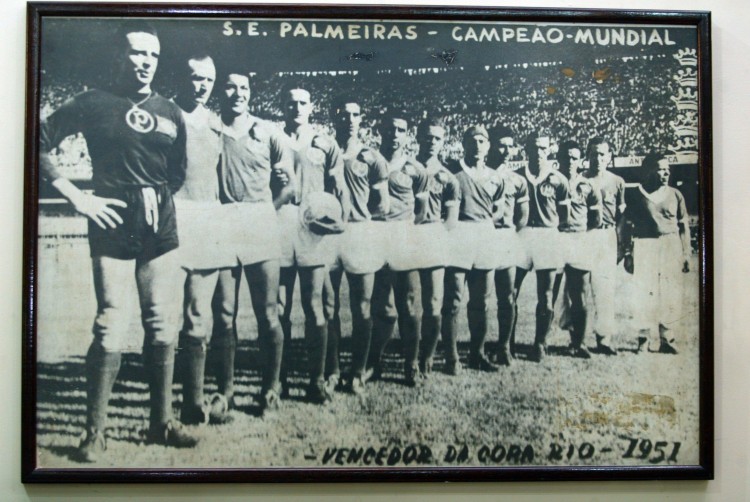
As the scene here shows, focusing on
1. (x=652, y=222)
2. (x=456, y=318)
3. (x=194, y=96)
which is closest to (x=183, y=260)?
(x=194, y=96)

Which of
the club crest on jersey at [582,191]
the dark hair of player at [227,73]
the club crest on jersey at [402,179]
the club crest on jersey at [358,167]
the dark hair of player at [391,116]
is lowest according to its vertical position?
the club crest on jersey at [582,191]

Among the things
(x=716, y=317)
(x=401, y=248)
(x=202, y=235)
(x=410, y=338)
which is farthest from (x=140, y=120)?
(x=716, y=317)

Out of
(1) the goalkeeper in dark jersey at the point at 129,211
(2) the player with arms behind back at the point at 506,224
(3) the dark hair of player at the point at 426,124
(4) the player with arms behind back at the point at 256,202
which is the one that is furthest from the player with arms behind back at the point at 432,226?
(1) the goalkeeper in dark jersey at the point at 129,211

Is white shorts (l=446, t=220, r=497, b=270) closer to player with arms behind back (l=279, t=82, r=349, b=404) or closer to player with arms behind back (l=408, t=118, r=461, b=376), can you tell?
player with arms behind back (l=408, t=118, r=461, b=376)

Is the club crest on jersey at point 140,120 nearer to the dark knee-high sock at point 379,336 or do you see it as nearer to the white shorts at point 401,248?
the white shorts at point 401,248

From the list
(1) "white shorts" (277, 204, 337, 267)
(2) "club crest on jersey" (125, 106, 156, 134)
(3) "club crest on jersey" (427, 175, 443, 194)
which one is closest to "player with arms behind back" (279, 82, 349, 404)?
(1) "white shorts" (277, 204, 337, 267)

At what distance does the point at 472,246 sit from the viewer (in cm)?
165

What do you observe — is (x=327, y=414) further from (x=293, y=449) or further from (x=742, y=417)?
(x=742, y=417)

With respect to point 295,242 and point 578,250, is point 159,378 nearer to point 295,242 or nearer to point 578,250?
point 295,242

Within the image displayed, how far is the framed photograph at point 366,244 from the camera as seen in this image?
1607mm

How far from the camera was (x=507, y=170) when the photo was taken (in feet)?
5.47

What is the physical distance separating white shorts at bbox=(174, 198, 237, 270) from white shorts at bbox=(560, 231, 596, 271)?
0.87 m

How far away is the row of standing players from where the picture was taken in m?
1.61

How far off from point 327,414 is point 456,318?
42 cm
